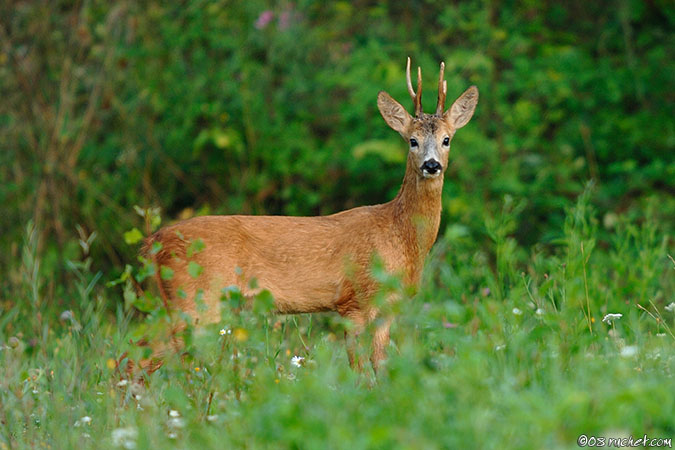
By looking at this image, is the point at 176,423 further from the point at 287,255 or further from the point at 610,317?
the point at 287,255

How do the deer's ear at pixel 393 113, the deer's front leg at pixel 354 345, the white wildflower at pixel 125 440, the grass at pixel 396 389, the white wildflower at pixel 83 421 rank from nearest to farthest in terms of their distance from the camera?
the grass at pixel 396 389
the white wildflower at pixel 125 440
the white wildflower at pixel 83 421
the deer's front leg at pixel 354 345
the deer's ear at pixel 393 113

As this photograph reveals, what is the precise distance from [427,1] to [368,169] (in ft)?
6.34

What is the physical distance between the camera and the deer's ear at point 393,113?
5836 millimetres

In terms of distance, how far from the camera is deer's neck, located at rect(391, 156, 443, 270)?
18.4 ft

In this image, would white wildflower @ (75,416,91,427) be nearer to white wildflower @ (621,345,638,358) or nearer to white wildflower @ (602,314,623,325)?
white wildflower @ (621,345,638,358)

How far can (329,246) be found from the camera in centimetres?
568

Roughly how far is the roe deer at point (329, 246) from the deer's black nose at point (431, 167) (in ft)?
0.04

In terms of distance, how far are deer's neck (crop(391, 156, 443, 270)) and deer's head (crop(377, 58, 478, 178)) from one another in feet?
0.26

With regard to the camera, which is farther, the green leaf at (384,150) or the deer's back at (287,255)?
the green leaf at (384,150)

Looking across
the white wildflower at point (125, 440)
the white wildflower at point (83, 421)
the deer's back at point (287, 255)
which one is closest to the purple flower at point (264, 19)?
the deer's back at point (287, 255)

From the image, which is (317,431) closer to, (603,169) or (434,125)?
(434,125)

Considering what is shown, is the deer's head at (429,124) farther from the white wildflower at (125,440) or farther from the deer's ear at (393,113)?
the white wildflower at (125,440)

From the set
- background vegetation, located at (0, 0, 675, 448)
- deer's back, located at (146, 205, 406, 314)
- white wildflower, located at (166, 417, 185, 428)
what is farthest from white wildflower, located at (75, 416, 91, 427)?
background vegetation, located at (0, 0, 675, 448)

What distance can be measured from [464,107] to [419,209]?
81 cm
